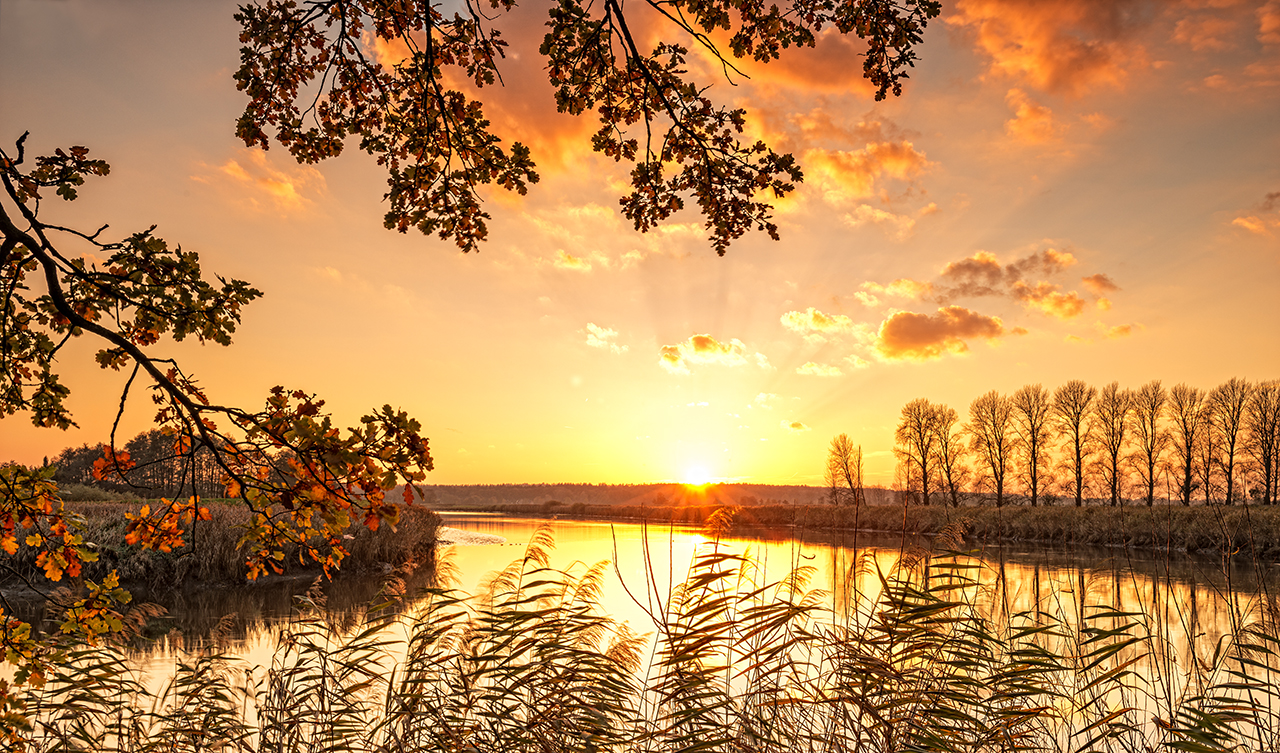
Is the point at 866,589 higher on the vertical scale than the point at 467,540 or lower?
higher

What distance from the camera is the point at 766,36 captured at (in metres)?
6.28

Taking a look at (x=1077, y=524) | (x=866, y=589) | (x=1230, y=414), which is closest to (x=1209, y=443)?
(x=1230, y=414)

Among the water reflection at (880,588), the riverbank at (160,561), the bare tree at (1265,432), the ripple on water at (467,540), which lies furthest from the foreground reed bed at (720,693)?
the bare tree at (1265,432)

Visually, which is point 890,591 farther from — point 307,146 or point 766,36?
→ point 307,146

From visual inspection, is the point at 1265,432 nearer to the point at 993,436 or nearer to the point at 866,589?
the point at 993,436

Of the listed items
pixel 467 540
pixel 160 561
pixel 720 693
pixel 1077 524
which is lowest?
pixel 467 540

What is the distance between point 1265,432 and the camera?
184 ft

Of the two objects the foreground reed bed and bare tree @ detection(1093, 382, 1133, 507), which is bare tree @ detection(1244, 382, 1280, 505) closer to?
bare tree @ detection(1093, 382, 1133, 507)

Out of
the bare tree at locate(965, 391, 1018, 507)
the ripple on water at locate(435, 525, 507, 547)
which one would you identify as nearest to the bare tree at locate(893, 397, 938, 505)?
the bare tree at locate(965, 391, 1018, 507)

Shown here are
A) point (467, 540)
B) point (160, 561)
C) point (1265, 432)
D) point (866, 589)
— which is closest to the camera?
point (160, 561)

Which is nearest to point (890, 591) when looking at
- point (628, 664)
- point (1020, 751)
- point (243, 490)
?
point (1020, 751)

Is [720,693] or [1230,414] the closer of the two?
[720,693]

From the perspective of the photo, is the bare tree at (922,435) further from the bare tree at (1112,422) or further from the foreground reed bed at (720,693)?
the foreground reed bed at (720,693)

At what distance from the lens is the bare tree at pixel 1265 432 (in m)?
54.9
